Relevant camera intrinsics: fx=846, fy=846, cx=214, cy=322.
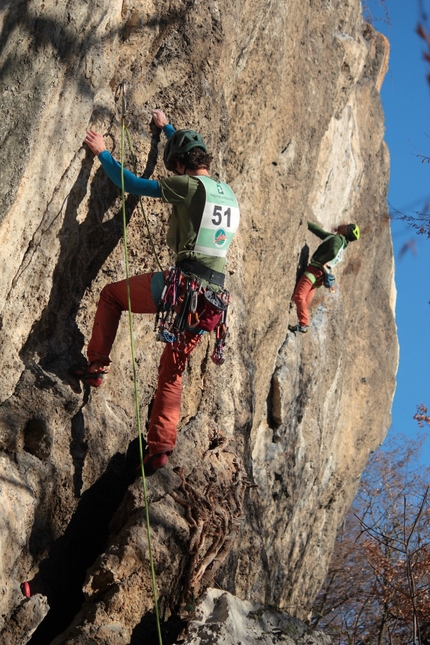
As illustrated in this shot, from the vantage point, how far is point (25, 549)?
538 cm

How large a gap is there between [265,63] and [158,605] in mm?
5546

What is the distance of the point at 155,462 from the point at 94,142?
2.33 metres

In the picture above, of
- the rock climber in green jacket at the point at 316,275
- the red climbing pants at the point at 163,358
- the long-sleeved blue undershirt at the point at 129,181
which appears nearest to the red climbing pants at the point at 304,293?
the rock climber in green jacket at the point at 316,275

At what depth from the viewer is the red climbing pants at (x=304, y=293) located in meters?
11.1

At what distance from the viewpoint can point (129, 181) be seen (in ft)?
19.5

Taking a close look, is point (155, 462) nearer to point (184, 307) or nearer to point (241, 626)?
point (184, 307)

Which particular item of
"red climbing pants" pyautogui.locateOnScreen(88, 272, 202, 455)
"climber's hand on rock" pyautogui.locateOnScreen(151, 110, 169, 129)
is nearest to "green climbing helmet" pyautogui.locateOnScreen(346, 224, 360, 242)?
"climber's hand on rock" pyautogui.locateOnScreen(151, 110, 169, 129)

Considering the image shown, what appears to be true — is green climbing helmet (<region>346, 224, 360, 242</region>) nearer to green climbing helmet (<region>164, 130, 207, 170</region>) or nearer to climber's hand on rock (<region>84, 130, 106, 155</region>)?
green climbing helmet (<region>164, 130, 207, 170</region>)

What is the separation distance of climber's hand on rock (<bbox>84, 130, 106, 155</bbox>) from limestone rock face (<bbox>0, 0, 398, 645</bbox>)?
0.09 m

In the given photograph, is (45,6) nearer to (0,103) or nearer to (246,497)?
(0,103)

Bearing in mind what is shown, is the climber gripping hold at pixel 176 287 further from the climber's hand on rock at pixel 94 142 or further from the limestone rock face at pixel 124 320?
the limestone rock face at pixel 124 320

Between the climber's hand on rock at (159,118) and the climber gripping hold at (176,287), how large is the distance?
0.69 m

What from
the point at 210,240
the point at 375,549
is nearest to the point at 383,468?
the point at 375,549

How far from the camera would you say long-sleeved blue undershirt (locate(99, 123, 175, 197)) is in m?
5.92
